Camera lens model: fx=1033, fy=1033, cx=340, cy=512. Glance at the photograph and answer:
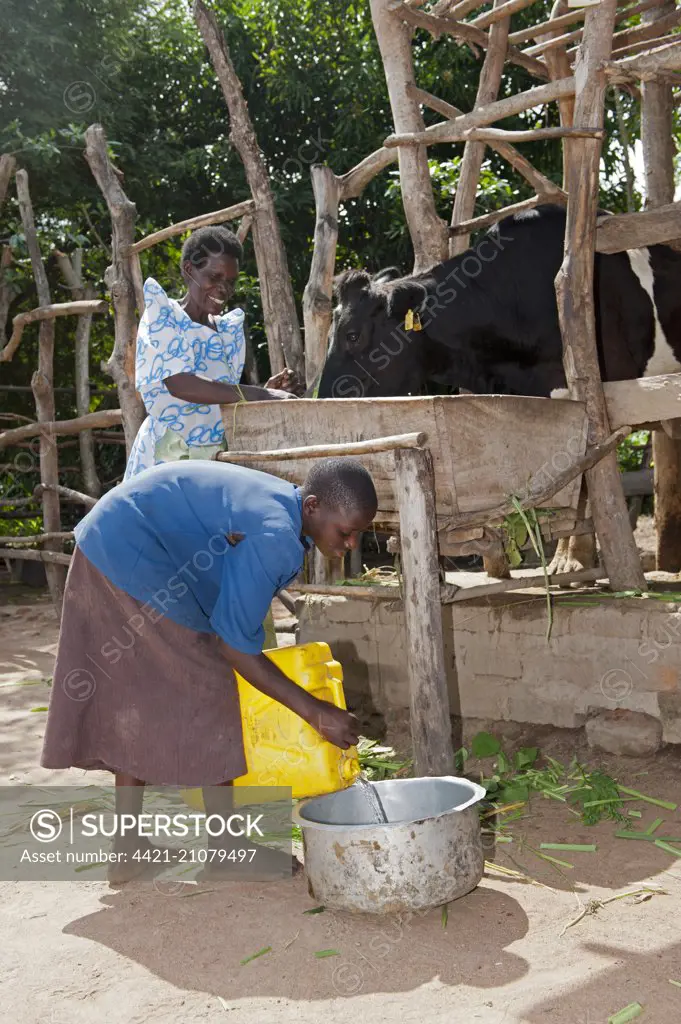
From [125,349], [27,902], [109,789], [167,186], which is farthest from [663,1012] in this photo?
[167,186]

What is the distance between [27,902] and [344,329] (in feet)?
10.1

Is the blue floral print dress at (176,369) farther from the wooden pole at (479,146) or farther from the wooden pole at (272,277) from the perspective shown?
the wooden pole at (479,146)

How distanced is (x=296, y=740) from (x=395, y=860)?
42cm

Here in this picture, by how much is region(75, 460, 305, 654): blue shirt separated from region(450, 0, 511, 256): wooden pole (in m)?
3.16

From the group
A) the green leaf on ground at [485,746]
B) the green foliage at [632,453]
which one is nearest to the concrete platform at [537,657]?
the green leaf on ground at [485,746]

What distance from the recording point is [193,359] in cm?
334

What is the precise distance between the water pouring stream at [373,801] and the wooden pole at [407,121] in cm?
311

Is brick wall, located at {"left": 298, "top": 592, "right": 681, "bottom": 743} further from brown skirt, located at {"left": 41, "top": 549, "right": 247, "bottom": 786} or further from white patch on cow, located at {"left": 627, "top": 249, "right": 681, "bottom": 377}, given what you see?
white patch on cow, located at {"left": 627, "top": 249, "right": 681, "bottom": 377}

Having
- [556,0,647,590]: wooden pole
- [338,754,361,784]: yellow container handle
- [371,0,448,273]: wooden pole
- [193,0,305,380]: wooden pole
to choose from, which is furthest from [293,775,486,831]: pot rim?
[371,0,448,273]: wooden pole

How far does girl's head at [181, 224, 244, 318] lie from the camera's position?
334 centimetres

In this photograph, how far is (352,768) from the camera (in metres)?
2.64

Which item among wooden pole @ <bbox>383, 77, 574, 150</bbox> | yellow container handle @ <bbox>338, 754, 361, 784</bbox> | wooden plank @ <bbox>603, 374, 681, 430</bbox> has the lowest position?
yellow container handle @ <bbox>338, 754, 361, 784</bbox>

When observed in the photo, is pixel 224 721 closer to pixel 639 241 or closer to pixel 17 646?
pixel 639 241

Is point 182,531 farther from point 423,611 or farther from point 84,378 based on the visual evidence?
point 84,378
